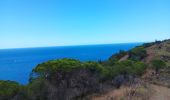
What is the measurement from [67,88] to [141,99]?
6.18 metres

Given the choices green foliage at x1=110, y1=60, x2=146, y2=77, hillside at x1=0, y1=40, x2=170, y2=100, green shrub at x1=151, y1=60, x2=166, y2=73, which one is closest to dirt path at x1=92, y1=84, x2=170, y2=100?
hillside at x1=0, y1=40, x2=170, y2=100

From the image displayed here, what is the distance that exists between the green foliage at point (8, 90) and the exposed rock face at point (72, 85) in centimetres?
267

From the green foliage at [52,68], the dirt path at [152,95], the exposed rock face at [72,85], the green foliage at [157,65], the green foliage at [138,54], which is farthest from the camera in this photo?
the green foliage at [138,54]

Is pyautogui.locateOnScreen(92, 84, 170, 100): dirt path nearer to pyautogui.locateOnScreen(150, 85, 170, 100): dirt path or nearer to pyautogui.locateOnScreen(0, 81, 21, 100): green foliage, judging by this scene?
pyautogui.locateOnScreen(150, 85, 170, 100): dirt path

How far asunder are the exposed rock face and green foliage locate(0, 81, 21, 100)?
2670 millimetres

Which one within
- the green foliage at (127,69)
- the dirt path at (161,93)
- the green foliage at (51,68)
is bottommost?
the dirt path at (161,93)

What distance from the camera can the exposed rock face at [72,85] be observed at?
23.3m

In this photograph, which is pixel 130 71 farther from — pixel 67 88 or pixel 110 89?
pixel 67 88

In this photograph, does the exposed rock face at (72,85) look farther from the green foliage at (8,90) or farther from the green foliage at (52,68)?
the green foliage at (8,90)

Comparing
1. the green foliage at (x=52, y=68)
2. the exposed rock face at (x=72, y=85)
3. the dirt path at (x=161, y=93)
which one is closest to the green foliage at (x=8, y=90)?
the green foliage at (x=52, y=68)

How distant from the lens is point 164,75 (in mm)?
36094

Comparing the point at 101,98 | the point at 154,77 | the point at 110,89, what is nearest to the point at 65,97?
the point at 101,98

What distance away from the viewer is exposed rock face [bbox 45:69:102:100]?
23.3m

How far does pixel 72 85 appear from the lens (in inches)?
963
